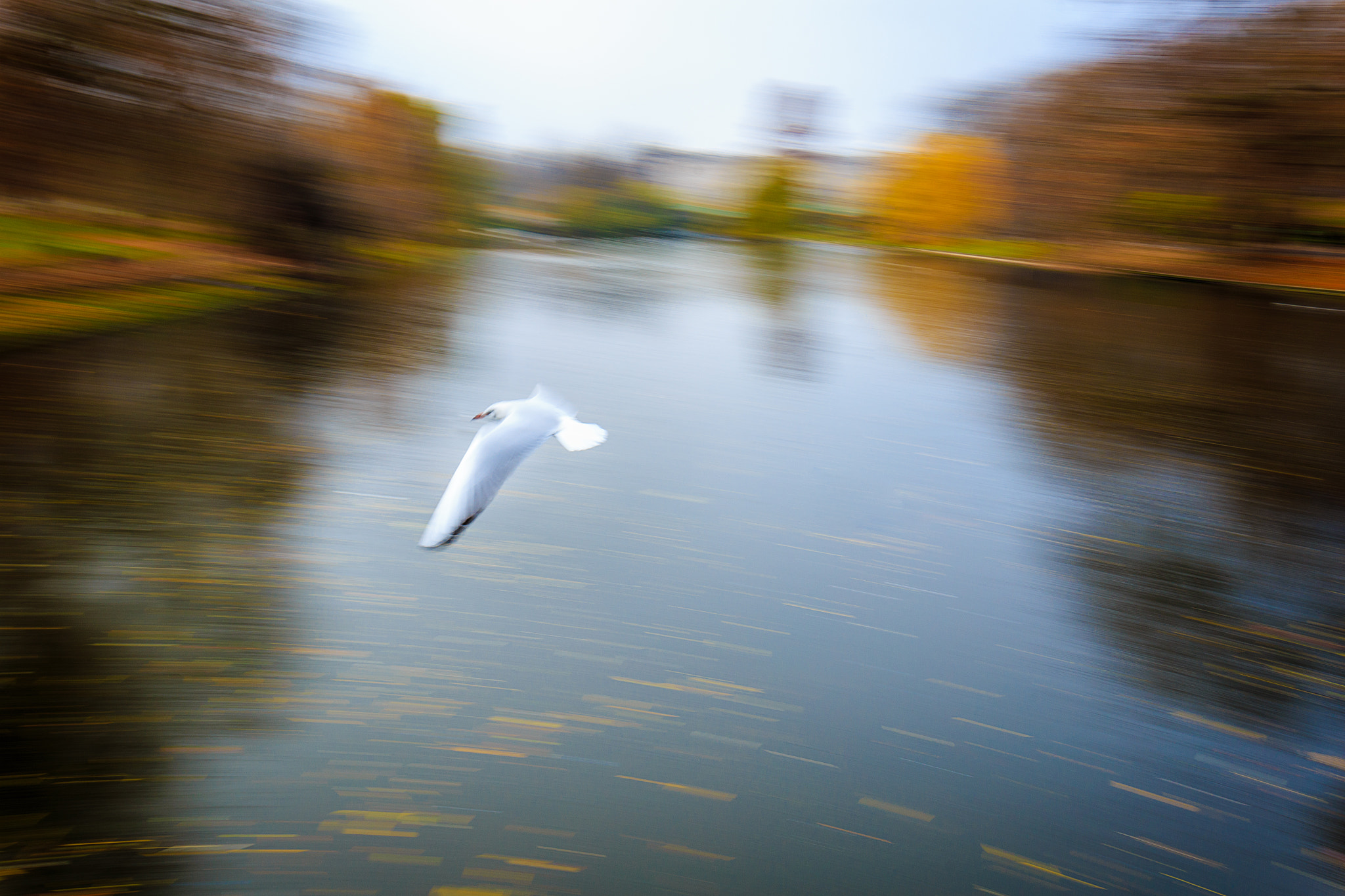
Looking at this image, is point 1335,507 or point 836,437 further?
point 836,437

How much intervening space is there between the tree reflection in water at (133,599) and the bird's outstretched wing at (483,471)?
0.57m

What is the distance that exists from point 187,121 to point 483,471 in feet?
30.4

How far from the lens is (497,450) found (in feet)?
10.6

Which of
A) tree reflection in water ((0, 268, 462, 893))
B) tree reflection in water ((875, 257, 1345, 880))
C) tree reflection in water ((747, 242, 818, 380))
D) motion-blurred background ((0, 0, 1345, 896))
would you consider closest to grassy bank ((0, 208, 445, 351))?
motion-blurred background ((0, 0, 1345, 896))

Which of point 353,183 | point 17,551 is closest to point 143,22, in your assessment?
point 353,183

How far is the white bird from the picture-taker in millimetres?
2723

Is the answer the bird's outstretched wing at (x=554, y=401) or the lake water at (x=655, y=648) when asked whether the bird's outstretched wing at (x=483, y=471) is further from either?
the lake water at (x=655, y=648)

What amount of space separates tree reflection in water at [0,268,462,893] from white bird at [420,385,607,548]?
0.59 m

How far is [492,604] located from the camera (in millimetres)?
2992

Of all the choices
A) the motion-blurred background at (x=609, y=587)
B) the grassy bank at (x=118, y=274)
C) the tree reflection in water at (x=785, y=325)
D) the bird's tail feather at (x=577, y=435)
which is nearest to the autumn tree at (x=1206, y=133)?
→ the tree reflection in water at (x=785, y=325)

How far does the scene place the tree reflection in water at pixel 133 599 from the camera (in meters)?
1.92

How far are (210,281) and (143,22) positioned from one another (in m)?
2.72

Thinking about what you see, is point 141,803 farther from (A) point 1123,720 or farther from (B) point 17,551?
(A) point 1123,720

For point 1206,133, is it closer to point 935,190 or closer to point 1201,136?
point 1201,136
